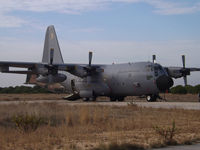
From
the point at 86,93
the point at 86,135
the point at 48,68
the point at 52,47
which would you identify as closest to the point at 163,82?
the point at 86,93

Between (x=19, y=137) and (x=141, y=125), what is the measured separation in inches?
239

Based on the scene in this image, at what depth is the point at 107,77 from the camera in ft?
141

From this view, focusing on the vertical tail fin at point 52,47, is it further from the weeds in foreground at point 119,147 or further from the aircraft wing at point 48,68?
the weeds in foreground at point 119,147

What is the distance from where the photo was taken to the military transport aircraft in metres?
38.8

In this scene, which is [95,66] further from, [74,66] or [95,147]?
[95,147]

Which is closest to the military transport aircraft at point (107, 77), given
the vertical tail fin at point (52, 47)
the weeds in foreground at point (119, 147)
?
the vertical tail fin at point (52, 47)

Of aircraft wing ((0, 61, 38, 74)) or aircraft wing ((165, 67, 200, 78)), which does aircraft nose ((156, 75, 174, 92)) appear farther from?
aircraft wing ((0, 61, 38, 74))

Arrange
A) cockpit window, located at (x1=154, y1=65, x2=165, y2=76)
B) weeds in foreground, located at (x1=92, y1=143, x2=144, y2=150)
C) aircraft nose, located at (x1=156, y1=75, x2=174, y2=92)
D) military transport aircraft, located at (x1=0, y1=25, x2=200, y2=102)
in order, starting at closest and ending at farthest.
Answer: weeds in foreground, located at (x1=92, y1=143, x2=144, y2=150) < aircraft nose, located at (x1=156, y1=75, x2=174, y2=92) < cockpit window, located at (x1=154, y1=65, x2=165, y2=76) < military transport aircraft, located at (x1=0, y1=25, x2=200, y2=102)

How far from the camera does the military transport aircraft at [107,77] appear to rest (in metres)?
38.8

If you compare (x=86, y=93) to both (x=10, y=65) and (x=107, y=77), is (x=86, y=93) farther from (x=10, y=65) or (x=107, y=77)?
(x=10, y=65)

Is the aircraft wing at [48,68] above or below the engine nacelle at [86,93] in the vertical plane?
above

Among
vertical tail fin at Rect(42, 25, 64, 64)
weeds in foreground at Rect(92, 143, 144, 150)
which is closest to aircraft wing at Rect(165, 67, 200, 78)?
vertical tail fin at Rect(42, 25, 64, 64)

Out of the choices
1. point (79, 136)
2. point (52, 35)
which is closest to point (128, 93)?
point (52, 35)

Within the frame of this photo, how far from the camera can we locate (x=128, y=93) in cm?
4156
